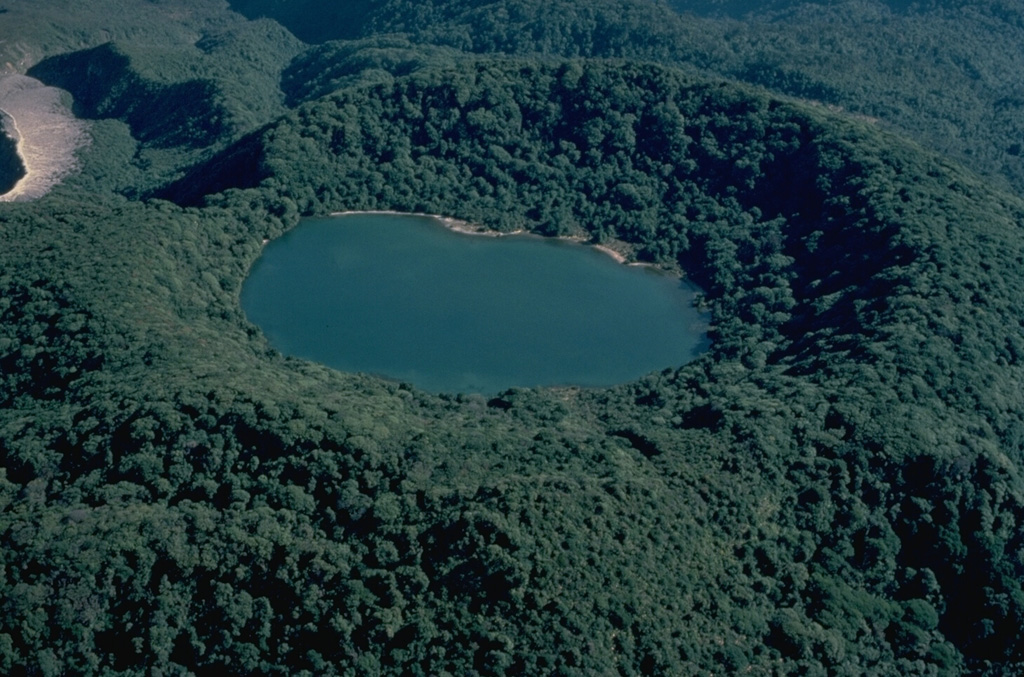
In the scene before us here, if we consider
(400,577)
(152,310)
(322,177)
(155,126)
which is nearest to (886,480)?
(400,577)

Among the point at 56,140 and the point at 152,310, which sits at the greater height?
the point at 152,310

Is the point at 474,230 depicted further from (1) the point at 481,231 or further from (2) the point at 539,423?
(2) the point at 539,423

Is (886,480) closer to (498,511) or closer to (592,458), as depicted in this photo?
(592,458)

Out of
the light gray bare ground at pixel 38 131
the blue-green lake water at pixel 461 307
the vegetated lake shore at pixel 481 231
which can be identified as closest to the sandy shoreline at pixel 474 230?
the vegetated lake shore at pixel 481 231

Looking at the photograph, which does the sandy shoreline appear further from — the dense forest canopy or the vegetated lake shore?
the dense forest canopy

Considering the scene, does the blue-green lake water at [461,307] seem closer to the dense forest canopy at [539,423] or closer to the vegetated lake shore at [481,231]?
the vegetated lake shore at [481,231]

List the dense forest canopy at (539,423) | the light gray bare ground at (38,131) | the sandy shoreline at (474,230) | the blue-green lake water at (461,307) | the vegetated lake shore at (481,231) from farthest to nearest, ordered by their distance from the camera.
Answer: the light gray bare ground at (38,131), the sandy shoreline at (474,230), the vegetated lake shore at (481,231), the blue-green lake water at (461,307), the dense forest canopy at (539,423)

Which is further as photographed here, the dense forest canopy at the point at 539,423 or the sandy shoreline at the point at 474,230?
the sandy shoreline at the point at 474,230
